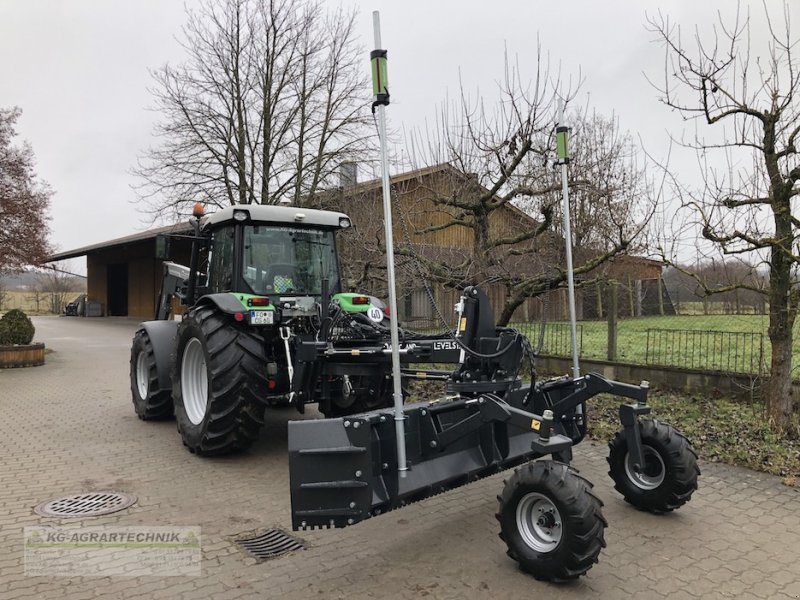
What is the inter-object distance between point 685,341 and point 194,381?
21.4ft

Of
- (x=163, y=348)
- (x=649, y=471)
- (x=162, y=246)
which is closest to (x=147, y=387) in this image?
(x=163, y=348)

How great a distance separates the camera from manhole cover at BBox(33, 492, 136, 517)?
14.2 feet

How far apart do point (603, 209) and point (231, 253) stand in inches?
190

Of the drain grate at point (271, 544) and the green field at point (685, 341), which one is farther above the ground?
the green field at point (685, 341)

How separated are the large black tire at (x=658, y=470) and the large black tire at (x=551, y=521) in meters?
1.13

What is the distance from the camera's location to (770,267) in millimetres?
5879

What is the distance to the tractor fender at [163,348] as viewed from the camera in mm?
6895

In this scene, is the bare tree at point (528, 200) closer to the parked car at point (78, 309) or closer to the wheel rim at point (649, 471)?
the wheel rim at point (649, 471)

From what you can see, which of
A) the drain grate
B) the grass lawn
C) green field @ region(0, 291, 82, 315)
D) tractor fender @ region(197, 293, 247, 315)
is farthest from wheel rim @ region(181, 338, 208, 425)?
green field @ region(0, 291, 82, 315)

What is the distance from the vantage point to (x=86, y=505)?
4.49m

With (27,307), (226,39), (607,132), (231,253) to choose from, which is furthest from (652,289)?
(27,307)

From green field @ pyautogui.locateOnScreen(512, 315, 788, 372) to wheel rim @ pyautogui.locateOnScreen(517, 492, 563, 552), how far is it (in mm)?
4524

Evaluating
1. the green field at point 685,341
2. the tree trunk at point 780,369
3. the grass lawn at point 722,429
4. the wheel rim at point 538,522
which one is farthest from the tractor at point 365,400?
the green field at point 685,341

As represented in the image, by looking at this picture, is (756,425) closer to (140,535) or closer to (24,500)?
(140,535)
